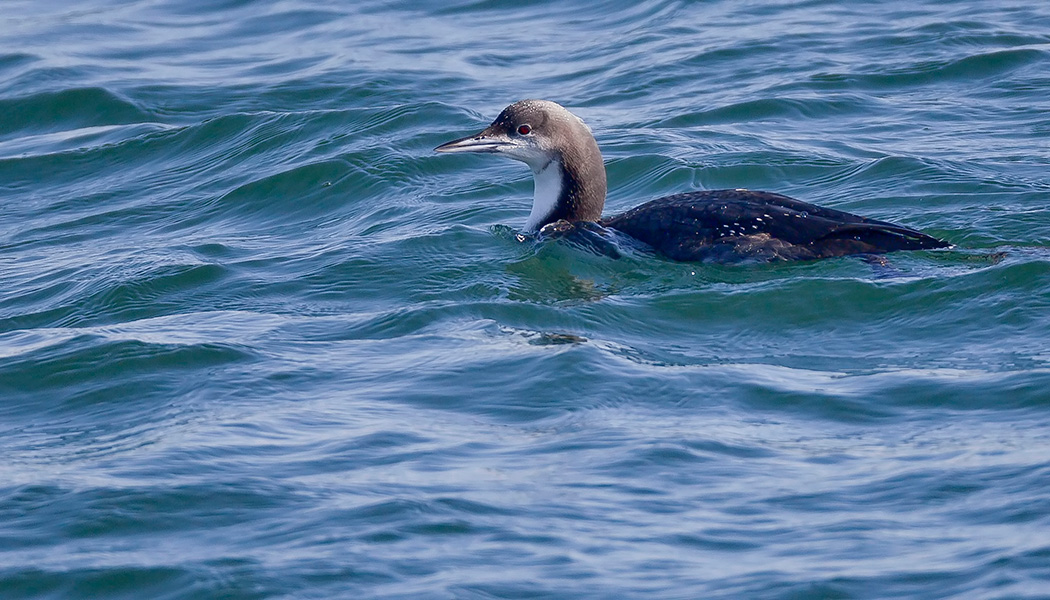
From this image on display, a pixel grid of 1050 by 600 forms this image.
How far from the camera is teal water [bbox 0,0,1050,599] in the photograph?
5094 millimetres

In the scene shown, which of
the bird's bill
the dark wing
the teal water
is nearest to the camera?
the teal water

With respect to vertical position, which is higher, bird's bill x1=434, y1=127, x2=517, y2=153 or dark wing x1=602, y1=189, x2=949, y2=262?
bird's bill x1=434, y1=127, x2=517, y2=153

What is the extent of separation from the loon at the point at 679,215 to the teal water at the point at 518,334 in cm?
15

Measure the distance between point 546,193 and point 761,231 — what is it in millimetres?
1582

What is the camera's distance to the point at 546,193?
8.94 metres

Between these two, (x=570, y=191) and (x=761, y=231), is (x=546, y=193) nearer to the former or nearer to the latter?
(x=570, y=191)

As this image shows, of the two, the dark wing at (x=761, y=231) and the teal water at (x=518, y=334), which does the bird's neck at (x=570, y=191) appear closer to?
the teal water at (x=518, y=334)

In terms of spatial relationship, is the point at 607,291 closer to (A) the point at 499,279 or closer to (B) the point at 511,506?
(A) the point at 499,279

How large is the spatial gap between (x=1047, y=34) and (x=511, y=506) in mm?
8934

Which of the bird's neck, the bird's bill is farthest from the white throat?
the bird's bill

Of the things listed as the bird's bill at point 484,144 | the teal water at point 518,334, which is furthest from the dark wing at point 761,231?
the bird's bill at point 484,144

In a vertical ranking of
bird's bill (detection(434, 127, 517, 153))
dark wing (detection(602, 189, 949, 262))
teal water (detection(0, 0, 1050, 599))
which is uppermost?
bird's bill (detection(434, 127, 517, 153))

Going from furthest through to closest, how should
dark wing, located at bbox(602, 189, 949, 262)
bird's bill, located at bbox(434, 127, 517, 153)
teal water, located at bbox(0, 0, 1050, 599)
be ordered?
bird's bill, located at bbox(434, 127, 517, 153) < dark wing, located at bbox(602, 189, 949, 262) < teal water, located at bbox(0, 0, 1050, 599)

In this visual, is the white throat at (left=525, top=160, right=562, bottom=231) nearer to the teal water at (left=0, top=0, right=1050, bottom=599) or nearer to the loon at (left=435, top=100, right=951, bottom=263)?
the loon at (left=435, top=100, right=951, bottom=263)
